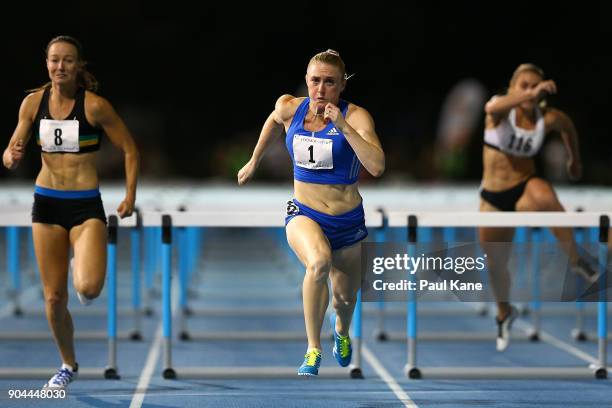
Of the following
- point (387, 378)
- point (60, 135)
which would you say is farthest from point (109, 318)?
point (387, 378)

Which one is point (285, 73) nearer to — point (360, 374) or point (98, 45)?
point (98, 45)

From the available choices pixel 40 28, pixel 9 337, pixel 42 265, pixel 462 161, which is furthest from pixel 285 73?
pixel 42 265

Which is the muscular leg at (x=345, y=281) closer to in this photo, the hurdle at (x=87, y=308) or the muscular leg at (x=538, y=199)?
the hurdle at (x=87, y=308)

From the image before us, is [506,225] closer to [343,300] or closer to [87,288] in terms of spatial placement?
[343,300]

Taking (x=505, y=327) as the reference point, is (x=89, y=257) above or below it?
above

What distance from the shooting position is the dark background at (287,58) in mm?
30484

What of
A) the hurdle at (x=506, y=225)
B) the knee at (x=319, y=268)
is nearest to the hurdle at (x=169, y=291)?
the hurdle at (x=506, y=225)

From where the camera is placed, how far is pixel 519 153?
286 inches

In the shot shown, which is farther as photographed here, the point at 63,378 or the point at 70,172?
the point at 63,378

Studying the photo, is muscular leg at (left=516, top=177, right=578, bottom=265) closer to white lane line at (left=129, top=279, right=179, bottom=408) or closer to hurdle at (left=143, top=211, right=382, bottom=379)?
hurdle at (left=143, top=211, right=382, bottom=379)

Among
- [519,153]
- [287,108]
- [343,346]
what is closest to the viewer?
[287,108]

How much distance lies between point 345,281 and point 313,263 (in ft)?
1.51

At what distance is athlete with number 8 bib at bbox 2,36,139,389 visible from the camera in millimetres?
5633

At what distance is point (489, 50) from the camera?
3062cm
